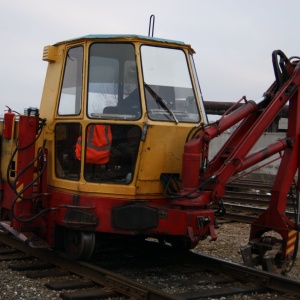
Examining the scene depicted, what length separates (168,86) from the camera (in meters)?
6.79

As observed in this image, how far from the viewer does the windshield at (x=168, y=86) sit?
6562 mm

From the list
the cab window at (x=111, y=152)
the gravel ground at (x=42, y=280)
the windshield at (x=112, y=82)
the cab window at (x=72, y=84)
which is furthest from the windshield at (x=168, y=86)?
the gravel ground at (x=42, y=280)

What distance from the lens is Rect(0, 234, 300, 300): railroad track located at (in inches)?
227

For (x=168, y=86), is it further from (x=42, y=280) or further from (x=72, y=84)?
(x=42, y=280)

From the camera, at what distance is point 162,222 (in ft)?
20.6

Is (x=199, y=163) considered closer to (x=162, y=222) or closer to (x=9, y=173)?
(x=162, y=222)

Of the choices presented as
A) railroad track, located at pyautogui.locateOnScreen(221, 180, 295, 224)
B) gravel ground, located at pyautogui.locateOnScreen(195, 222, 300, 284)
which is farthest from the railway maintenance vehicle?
railroad track, located at pyautogui.locateOnScreen(221, 180, 295, 224)

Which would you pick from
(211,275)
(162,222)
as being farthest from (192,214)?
(211,275)

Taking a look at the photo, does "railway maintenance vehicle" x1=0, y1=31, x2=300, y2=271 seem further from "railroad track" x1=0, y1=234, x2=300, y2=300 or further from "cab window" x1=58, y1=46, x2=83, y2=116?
"railroad track" x1=0, y1=234, x2=300, y2=300

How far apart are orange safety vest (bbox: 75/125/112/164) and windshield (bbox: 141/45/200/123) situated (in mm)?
560

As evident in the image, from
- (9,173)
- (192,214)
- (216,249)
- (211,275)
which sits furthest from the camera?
(216,249)

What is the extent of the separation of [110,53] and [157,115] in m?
0.96

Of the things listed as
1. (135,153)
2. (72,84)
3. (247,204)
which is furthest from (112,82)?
(247,204)

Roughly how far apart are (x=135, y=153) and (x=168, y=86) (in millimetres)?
985
